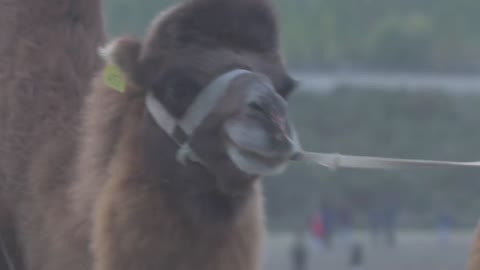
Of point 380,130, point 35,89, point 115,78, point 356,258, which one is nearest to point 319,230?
point 356,258

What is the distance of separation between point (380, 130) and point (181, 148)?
28.2m

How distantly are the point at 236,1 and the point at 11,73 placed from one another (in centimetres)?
111

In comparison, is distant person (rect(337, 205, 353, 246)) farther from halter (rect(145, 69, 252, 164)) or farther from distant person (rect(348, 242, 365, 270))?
halter (rect(145, 69, 252, 164))

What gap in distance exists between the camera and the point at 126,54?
459 centimetres

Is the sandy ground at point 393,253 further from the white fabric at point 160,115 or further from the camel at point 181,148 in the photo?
the white fabric at point 160,115

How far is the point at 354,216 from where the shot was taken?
28.2 metres

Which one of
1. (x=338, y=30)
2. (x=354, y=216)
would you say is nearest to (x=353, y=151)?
(x=354, y=216)

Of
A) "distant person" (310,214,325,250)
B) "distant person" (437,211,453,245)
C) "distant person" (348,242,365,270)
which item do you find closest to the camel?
"distant person" (348,242,365,270)

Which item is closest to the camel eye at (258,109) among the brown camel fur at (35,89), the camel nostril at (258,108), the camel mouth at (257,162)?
the camel nostril at (258,108)

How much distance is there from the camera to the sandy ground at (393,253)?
21.5 meters

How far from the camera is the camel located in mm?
4312

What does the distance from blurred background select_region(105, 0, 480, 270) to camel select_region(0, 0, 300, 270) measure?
597 inches

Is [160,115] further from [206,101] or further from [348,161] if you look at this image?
[348,161]

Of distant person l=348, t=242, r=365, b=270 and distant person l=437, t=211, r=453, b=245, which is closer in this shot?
distant person l=348, t=242, r=365, b=270
